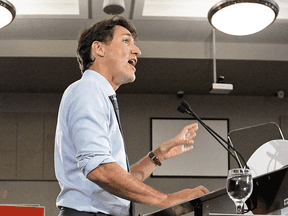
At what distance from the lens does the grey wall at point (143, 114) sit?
583cm

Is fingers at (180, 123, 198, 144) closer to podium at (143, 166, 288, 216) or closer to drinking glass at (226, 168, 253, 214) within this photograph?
podium at (143, 166, 288, 216)

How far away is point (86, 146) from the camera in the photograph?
1.06m

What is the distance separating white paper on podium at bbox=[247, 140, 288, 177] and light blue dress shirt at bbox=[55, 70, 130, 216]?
105 cm

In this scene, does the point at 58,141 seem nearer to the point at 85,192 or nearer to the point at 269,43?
the point at 85,192

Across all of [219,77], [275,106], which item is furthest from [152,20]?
[275,106]

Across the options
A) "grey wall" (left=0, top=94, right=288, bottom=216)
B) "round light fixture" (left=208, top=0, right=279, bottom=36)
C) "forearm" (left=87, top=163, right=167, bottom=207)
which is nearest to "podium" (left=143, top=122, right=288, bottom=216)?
"forearm" (left=87, top=163, right=167, bottom=207)

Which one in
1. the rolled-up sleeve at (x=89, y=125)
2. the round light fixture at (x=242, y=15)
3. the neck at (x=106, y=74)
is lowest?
the rolled-up sleeve at (x=89, y=125)

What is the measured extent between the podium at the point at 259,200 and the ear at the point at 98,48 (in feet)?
2.32

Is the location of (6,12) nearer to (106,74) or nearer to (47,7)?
(47,7)

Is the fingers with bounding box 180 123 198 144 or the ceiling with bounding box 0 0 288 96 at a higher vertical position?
the ceiling with bounding box 0 0 288 96

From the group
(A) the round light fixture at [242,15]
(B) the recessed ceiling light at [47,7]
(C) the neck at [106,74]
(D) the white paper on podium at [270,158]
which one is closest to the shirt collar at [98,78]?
(C) the neck at [106,74]

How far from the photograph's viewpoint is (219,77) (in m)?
4.98

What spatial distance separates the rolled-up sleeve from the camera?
1057mm

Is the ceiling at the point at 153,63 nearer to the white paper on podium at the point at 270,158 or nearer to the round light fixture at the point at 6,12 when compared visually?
the round light fixture at the point at 6,12
